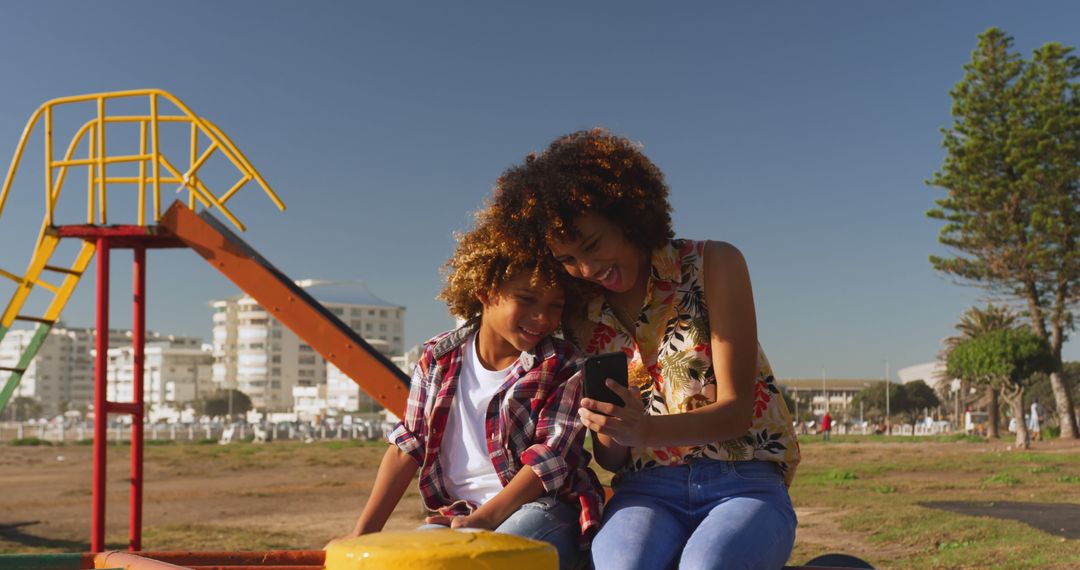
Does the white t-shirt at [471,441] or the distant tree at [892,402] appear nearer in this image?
the white t-shirt at [471,441]

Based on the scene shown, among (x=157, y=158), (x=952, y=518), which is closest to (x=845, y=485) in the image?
(x=952, y=518)

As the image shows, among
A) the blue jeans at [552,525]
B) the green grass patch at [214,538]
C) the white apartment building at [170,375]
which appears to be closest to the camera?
the blue jeans at [552,525]

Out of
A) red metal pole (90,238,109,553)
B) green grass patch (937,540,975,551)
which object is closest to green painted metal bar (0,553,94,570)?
Answer: red metal pole (90,238,109,553)

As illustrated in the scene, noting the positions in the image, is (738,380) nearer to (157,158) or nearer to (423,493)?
(423,493)

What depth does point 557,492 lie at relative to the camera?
247cm

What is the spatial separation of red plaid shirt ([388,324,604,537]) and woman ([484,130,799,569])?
84 mm

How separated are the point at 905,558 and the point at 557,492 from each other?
18.8 ft

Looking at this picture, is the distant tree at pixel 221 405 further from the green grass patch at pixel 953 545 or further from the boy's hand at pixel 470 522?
the boy's hand at pixel 470 522

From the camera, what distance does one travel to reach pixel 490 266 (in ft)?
8.74

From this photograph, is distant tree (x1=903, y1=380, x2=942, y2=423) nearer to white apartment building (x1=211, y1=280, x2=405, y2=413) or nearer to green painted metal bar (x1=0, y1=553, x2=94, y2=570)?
white apartment building (x1=211, y1=280, x2=405, y2=413)

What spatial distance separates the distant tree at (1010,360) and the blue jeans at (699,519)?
1254 inches

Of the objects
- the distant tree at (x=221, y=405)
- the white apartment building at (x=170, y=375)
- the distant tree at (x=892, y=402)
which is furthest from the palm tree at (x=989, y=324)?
the white apartment building at (x=170, y=375)

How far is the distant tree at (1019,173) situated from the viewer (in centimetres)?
3128

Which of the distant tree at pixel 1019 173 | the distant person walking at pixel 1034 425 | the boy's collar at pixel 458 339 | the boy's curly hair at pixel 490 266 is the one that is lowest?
the distant person walking at pixel 1034 425
